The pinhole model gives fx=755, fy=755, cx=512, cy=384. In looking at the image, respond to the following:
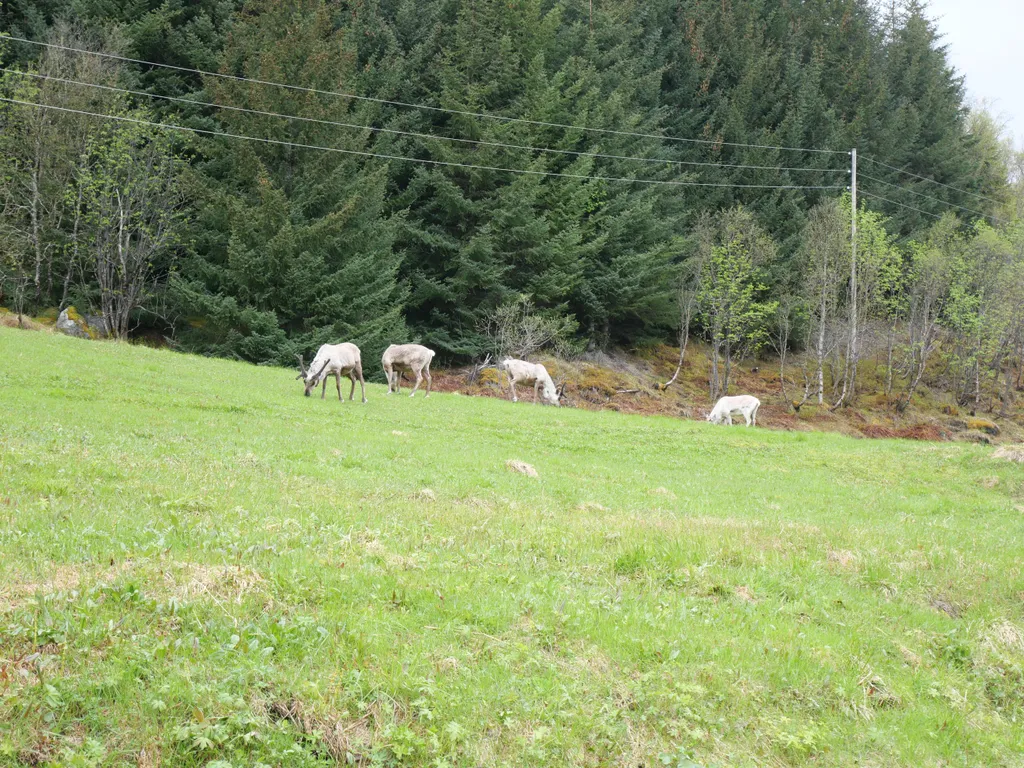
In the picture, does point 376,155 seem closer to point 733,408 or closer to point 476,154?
point 476,154

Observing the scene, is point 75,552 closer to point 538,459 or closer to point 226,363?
point 538,459

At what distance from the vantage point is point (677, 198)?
54.4 metres

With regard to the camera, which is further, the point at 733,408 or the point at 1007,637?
the point at 733,408

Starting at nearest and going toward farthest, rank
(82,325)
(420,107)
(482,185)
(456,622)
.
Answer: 1. (456,622)
2. (82,325)
3. (482,185)
4. (420,107)

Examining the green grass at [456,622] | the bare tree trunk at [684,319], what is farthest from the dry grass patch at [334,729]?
the bare tree trunk at [684,319]

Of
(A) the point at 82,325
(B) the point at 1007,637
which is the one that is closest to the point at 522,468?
(B) the point at 1007,637

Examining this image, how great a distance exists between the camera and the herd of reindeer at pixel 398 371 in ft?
73.0

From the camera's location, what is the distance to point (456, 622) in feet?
19.7

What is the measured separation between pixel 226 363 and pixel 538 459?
16.6 m

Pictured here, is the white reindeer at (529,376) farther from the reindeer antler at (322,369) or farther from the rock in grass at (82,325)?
the rock in grass at (82,325)

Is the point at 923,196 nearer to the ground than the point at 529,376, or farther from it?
farther from it

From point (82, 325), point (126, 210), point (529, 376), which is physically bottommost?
point (529, 376)

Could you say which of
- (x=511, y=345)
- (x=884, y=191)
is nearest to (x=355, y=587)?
(x=511, y=345)

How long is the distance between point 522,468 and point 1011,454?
1606 cm
